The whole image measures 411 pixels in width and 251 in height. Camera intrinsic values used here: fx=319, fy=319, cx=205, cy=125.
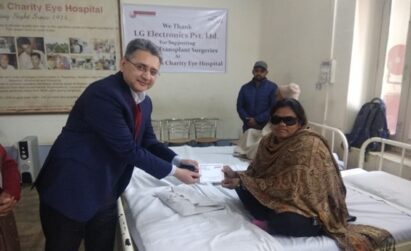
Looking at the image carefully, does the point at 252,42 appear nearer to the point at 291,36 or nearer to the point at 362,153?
the point at 291,36

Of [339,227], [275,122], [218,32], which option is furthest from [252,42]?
[339,227]

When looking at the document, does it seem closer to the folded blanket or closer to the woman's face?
the folded blanket

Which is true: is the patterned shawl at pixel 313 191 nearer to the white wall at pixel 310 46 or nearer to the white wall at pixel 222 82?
the white wall at pixel 310 46

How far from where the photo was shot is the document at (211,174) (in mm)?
2347

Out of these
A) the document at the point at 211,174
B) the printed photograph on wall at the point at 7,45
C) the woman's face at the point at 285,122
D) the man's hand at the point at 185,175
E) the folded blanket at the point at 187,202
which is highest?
the printed photograph on wall at the point at 7,45

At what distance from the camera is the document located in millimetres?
2347

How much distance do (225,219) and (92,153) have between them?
80 cm

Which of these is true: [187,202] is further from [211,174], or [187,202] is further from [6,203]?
[6,203]

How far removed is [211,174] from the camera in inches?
97.2

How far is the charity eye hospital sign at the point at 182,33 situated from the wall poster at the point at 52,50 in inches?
10.3

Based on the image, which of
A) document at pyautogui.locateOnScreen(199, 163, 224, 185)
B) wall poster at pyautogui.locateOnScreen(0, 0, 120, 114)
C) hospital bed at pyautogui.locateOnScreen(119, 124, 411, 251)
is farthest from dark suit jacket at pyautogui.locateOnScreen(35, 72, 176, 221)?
wall poster at pyautogui.locateOnScreen(0, 0, 120, 114)

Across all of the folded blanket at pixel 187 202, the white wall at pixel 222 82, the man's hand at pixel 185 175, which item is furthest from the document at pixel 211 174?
the white wall at pixel 222 82

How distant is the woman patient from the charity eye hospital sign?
9.62ft

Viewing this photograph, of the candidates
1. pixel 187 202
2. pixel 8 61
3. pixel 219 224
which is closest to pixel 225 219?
pixel 219 224
